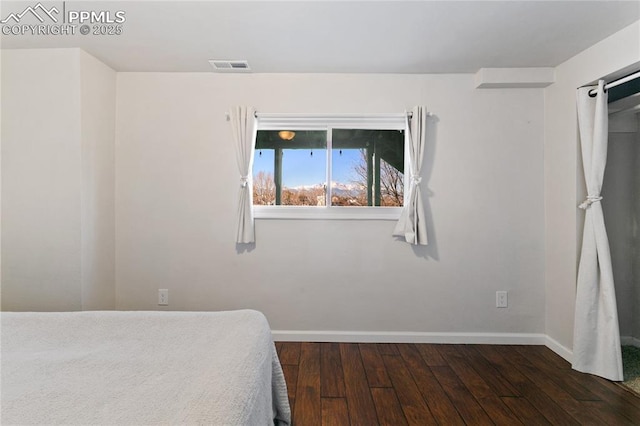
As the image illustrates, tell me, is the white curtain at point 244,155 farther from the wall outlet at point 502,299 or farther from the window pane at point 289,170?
the wall outlet at point 502,299

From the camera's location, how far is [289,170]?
3.12m

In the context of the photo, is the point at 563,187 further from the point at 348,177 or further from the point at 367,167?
the point at 348,177

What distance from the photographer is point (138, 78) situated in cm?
300

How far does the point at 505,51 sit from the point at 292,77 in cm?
169

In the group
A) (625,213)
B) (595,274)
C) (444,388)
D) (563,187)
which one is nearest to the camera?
(444,388)

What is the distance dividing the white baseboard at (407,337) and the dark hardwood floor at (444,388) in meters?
0.08

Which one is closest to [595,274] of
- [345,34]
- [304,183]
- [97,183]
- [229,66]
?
[304,183]

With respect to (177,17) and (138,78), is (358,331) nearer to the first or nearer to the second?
(177,17)

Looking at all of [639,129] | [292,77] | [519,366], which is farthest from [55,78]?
[639,129]

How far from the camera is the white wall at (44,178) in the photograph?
2539 millimetres

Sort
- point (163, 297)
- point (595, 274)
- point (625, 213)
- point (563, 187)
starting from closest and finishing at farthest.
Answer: point (595, 274), point (563, 187), point (625, 213), point (163, 297)

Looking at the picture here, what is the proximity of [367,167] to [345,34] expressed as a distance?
1162 mm

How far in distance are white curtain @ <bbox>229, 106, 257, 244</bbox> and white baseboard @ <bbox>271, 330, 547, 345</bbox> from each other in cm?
94

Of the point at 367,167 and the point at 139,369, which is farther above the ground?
the point at 367,167
